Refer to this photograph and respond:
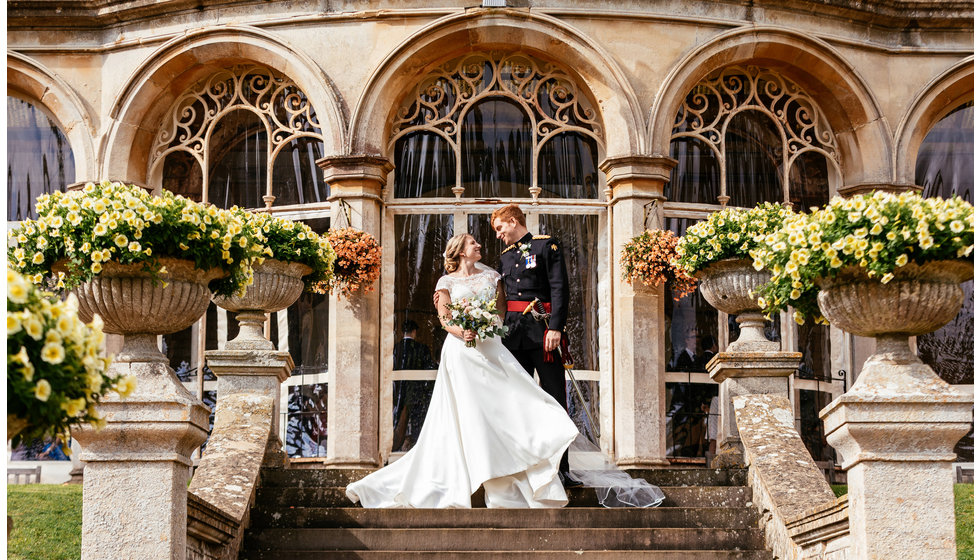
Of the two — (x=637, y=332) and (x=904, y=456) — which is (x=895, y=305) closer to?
(x=904, y=456)

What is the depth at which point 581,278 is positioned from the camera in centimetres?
1252

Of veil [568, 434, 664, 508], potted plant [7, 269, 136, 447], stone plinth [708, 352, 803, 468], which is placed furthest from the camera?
stone plinth [708, 352, 803, 468]

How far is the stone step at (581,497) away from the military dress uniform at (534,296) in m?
0.37

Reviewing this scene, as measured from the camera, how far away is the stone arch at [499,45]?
39.9 ft

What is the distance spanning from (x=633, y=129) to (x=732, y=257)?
10.1ft

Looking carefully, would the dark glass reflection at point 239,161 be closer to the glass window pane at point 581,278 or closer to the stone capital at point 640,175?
the glass window pane at point 581,278

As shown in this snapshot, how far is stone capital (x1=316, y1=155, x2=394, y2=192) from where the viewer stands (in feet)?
39.5

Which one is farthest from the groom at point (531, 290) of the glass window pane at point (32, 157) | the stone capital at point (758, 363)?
the glass window pane at point (32, 157)

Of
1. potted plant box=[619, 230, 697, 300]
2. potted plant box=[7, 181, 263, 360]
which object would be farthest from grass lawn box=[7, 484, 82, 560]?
potted plant box=[619, 230, 697, 300]

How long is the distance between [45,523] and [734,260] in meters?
5.59

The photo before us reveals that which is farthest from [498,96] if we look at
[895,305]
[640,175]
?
[895,305]

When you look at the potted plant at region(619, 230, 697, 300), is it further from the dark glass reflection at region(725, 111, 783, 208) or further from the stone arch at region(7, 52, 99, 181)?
the stone arch at region(7, 52, 99, 181)

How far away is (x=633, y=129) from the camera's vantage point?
39.9ft

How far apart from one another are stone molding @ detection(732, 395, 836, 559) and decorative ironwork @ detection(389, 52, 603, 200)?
4.16 metres
